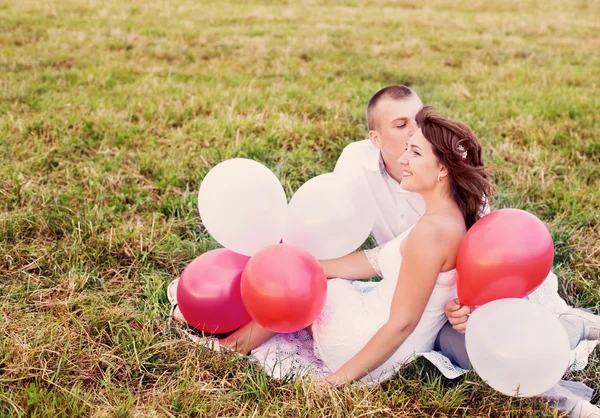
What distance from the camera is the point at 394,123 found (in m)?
3.30

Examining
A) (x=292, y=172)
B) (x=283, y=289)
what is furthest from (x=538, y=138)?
(x=283, y=289)

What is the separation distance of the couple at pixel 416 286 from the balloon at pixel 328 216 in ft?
0.76

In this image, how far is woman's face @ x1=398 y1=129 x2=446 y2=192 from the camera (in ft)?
8.45

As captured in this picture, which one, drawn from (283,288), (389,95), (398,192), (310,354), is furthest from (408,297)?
(389,95)

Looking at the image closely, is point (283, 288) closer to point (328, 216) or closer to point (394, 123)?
point (328, 216)

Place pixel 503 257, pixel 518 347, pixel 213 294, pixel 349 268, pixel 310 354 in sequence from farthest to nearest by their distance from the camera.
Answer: pixel 349 268, pixel 310 354, pixel 213 294, pixel 503 257, pixel 518 347

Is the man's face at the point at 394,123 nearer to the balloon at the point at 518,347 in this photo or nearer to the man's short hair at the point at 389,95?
the man's short hair at the point at 389,95

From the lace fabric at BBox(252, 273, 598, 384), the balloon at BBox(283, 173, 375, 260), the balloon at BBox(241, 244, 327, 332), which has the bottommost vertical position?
the lace fabric at BBox(252, 273, 598, 384)

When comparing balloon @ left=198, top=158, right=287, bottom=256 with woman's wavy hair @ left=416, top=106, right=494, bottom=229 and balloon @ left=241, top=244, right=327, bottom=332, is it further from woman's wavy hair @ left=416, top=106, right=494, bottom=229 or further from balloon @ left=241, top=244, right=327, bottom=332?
woman's wavy hair @ left=416, top=106, right=494, bottom=229

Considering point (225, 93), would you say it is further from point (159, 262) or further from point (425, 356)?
point (425, 356)

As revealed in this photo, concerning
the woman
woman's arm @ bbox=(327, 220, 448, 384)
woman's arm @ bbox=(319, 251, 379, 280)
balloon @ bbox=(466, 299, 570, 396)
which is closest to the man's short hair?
the woman

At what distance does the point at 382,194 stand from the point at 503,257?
1.34 m

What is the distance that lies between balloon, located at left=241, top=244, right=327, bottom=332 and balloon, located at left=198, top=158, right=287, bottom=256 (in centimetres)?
22

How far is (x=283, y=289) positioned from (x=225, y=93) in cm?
364
